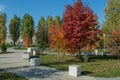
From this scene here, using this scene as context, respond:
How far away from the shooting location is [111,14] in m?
38.6

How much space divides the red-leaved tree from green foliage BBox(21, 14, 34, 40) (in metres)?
44.1

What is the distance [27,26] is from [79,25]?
48430 mm

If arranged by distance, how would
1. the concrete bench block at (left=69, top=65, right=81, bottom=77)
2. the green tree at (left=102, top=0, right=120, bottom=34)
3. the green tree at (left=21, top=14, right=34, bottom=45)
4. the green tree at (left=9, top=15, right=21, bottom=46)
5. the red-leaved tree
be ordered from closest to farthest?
the concrete bench block at (left=69, top=65, right=81, bottom=77) < the red-leaved tree < the green tree at (left=102, top=0, right=120, bottom=34) < the green tree at (left=21, top=14, right=34, bottom=45) < the green tree at (left=9, top=15, right=21, bottom=46)

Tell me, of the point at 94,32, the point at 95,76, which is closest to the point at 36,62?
the point at 95,76

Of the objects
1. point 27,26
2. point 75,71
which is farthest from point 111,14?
point 27,26

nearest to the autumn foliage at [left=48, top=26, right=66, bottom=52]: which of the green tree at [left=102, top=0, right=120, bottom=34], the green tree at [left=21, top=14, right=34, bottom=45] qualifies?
the green tree at [left=102, top=0, right=120, bottom=34]

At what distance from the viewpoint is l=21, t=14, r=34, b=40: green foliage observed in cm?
7203

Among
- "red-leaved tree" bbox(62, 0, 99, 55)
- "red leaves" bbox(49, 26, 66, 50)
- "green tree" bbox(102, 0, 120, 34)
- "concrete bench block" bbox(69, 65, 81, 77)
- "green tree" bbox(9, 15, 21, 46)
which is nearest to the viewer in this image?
"concrete bench block" bbox(69, 65, 81, 77)

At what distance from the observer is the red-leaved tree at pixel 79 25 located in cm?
2677

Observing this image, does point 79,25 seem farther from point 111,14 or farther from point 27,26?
point 27,26

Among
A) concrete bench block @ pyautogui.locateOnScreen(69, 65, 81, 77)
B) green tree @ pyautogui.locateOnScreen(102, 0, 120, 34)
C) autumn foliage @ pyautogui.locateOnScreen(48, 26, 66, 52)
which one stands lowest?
concrete bench block @ pyautogui.locateOnScreen(69, 65, 81, 77)

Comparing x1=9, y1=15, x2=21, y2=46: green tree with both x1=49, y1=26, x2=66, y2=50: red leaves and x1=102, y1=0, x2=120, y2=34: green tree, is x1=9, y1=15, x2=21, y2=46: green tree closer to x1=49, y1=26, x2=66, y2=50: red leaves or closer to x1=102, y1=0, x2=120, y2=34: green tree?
x1=102, y1=0, x2=120, y2=34: green tree

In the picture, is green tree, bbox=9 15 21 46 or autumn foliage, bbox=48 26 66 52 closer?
autumn foliage, bbox=48 26 66 52

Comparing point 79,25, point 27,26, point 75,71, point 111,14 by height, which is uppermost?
point 27,26
